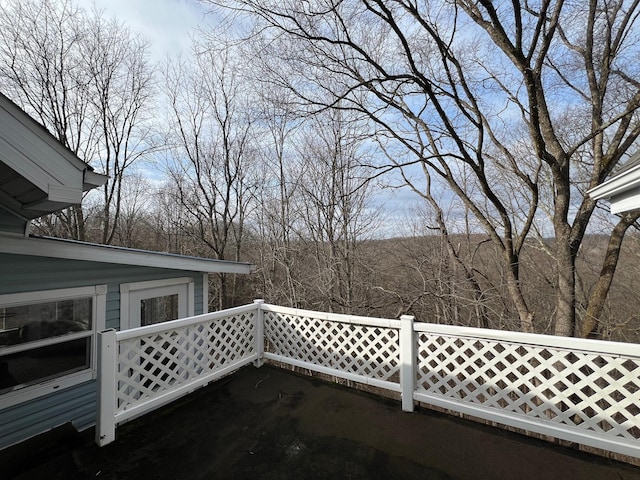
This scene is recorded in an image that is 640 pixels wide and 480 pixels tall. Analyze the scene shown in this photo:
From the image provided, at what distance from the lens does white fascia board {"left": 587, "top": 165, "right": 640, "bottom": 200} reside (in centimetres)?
214

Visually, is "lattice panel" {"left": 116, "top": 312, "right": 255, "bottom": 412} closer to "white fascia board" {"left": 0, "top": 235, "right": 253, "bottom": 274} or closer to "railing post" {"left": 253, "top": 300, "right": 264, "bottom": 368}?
"railing post" {"left": 253, "top": 300, "right": 264, "bottom": 368}

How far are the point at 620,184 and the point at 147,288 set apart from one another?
554 cm

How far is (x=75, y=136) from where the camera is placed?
928 cm

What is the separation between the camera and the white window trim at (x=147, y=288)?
12.9 ft

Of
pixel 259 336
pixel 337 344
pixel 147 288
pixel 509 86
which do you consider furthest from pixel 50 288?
pixel 509 86

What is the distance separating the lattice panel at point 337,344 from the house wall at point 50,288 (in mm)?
2100

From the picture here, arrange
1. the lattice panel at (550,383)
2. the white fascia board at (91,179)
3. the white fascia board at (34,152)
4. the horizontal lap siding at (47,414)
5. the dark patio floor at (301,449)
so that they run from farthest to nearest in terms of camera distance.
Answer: the horizontal lap siding at (47,414), the white fascia board at (91,179), the lattice panel at (550,383), the dark patio floor at (301,449), the white fascia board at (34,152)

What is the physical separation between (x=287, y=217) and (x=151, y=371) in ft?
23.0

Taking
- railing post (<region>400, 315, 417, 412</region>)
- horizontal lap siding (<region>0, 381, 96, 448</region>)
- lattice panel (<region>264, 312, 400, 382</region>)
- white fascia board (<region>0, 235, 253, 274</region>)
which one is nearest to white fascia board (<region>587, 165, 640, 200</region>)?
railing post (<region>400, 315, 417, 412</region>)

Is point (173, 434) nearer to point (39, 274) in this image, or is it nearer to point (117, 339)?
point (117, 339)

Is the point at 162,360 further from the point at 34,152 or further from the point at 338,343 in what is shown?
the point at 34,152

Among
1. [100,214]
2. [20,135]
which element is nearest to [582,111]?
[20,135]

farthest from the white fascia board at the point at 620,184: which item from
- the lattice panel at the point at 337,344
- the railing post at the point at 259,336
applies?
the railing post at the point at 259,336

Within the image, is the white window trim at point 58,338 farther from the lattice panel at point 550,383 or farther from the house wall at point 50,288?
the lattice panel at point 550,383
